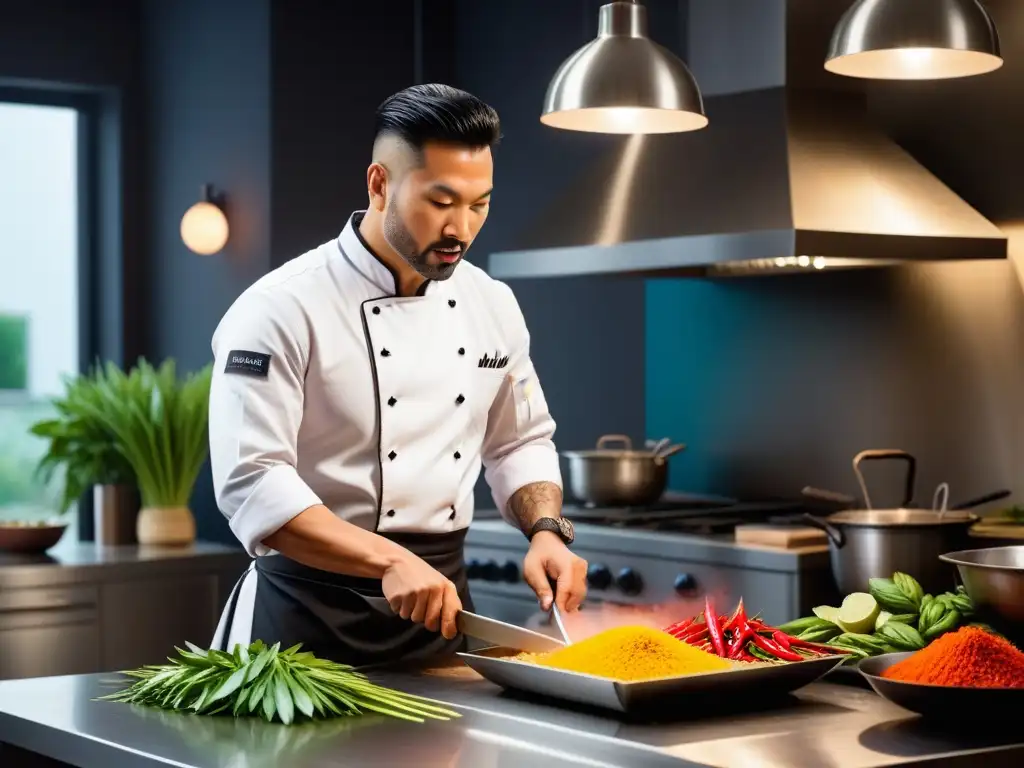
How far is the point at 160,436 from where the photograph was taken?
16.7ft

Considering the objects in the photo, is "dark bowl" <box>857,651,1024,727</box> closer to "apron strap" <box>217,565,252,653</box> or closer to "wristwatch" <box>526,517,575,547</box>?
"wristwatch" <box>526,517,575,547</box>

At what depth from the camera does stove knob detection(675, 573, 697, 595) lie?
3.87 metres

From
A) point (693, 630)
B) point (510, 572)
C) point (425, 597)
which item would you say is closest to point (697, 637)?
point (693, 630)

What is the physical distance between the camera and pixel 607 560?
407 cm

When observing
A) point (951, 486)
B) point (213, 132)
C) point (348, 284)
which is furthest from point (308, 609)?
point (213, 132)

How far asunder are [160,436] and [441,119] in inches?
112

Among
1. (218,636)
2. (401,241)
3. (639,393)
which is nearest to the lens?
(401,241)

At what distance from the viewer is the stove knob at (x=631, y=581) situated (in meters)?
3.99

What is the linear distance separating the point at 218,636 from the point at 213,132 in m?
2.93

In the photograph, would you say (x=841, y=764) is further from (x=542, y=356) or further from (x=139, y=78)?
(x=139, y=78)

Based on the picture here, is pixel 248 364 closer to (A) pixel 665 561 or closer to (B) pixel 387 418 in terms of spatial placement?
(B) pixel 387 418

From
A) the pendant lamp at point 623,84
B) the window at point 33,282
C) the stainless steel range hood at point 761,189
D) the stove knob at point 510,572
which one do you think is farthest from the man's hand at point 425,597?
the window at point 33,282

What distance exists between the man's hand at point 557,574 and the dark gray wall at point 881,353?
1.82 m

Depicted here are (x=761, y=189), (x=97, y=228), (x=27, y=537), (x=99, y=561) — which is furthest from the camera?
(x=97, y=228)
